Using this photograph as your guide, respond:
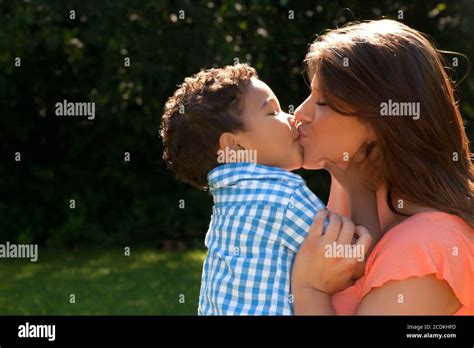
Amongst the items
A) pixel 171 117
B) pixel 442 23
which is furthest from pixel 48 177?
pixel 171 117

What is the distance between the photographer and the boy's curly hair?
278 centimetres

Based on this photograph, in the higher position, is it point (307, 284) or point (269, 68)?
point (269, 68)

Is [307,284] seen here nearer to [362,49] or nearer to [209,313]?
[209,313]

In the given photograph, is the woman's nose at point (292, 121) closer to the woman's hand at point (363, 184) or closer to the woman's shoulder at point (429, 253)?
the woman's hand at point (363, 184)

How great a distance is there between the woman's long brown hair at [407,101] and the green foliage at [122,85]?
668cm

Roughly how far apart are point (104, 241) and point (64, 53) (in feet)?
7.55

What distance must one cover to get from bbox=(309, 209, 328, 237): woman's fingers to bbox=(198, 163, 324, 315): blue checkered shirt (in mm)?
38

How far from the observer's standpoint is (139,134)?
10.2 metres

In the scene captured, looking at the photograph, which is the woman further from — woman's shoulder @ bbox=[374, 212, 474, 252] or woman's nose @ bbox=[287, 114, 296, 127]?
woman's nose @ bbox=[287, 114, 296, 127]

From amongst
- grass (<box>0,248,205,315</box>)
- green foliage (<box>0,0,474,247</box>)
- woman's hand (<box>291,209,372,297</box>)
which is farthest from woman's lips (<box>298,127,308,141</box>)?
green foliage (<box>0,0,474,247</box>)

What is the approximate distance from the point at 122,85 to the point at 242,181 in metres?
7.31

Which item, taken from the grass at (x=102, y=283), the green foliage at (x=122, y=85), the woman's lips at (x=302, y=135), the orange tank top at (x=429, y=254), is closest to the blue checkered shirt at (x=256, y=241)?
the woman's lips at (x=302, y=135)

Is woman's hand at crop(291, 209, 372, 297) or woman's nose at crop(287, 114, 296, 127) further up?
woman's nose at crop(287, 114, 296, 127)

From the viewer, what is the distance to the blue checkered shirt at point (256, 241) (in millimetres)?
2473
